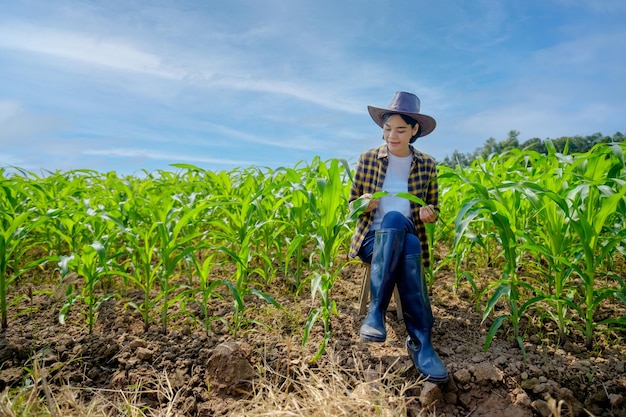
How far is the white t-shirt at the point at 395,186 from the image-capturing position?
8.04 feet

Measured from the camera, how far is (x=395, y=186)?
2.52m

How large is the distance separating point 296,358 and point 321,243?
0.59 meters

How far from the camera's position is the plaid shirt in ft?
8.18

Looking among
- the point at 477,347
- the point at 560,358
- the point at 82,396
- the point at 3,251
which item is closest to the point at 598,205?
the point at 560,358

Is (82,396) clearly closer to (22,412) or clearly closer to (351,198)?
(22,412)

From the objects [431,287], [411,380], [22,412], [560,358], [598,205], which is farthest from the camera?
[431,287]

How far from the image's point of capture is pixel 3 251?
2.55 m

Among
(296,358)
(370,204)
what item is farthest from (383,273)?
(296,358)

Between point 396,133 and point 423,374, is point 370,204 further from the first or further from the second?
point 423,374

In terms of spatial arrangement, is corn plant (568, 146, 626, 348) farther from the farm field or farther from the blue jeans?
the blue jeans

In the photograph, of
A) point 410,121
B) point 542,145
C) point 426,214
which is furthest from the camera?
point 542,145

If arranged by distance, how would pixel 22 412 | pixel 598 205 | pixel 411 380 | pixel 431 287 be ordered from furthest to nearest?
pixel 431 287 → pixel 598 205 → pixel 411 380 → pixel 22 412

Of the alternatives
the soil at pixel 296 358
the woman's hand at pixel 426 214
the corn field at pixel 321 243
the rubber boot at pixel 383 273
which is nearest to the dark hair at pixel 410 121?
the corn field at pixel 321 243

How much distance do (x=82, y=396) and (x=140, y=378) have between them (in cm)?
30
